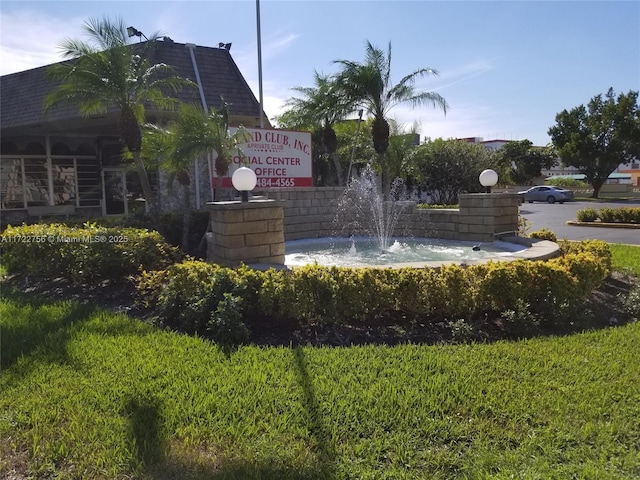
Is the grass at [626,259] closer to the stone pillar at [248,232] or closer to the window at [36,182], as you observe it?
the stone pillar at [248,232]

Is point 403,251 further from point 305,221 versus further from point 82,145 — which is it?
point 82,145

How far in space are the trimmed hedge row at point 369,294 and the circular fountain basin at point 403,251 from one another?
1.69 meters

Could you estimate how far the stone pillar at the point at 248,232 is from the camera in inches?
250

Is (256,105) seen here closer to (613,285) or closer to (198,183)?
(198,183)

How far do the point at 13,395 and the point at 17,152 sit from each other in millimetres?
18631

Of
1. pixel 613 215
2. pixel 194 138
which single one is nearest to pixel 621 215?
pixel 613 215

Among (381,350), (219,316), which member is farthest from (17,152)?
(381,350)

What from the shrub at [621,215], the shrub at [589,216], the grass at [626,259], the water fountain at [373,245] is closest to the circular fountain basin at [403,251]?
the water fountain at [373,245]

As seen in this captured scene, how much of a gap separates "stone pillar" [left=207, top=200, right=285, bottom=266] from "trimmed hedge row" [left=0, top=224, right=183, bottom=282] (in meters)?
1.01

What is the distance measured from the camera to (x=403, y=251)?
30.2ft

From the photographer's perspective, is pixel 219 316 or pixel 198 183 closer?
pixel 219 316

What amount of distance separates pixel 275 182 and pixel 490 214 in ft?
20.1

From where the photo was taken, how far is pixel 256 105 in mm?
16875

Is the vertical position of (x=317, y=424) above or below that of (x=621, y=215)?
below
